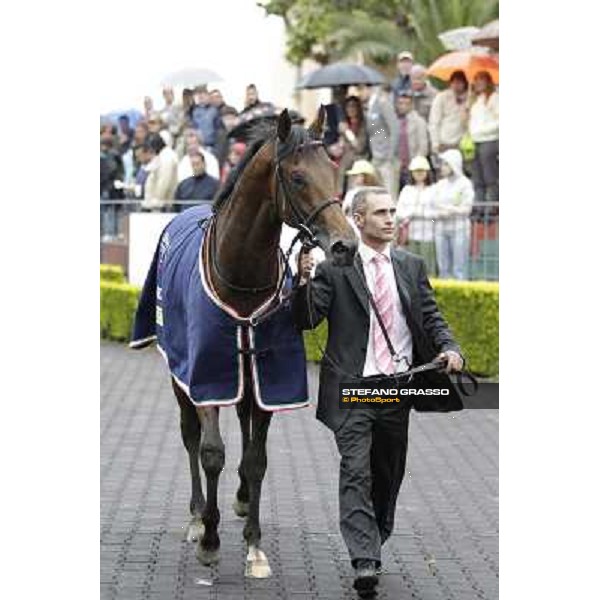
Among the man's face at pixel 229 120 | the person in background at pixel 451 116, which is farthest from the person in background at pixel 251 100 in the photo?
the person in background at pixel 451 116

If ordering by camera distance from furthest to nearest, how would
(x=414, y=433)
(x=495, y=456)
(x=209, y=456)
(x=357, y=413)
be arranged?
(x=414, y=433) → (x=495, y=456) → (x=209, y=456) → (x=357, y=413)

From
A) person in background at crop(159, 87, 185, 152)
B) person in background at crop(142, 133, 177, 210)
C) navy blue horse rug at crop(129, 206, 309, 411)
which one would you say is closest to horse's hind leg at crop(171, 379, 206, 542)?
navy blue horse rug at crop(129, 206, 309, 411)

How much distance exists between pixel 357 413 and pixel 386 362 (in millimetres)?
251

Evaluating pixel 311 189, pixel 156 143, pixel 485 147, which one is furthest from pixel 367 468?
pixel 156 143

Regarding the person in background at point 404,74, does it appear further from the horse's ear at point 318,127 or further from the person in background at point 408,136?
the horse's ear at point 318,127

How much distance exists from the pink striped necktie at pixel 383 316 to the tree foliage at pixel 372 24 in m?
25.7

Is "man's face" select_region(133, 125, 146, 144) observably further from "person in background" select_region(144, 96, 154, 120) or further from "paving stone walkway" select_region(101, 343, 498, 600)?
"paving stone walkway" select_region(101, 343, 498, 600)

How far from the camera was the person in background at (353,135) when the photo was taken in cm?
1800

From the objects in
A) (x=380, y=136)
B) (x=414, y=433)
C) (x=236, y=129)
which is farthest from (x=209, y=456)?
(x=380, y=136)

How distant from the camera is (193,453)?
9.21 m

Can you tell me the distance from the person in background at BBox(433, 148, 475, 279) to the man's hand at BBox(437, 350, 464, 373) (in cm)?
867

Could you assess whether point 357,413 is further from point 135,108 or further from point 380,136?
point 135,108
